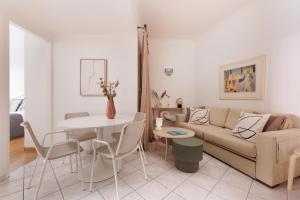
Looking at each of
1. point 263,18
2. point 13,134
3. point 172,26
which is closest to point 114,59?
point 172,26

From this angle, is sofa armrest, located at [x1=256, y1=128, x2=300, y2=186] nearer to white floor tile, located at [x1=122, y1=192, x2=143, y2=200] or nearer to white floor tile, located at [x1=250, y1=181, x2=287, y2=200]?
white floor tile, located at [x1=250, y1=181, x2=287, y2=200]

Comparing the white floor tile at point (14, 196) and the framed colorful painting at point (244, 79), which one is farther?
the framed colorful painting at point (244, 79)

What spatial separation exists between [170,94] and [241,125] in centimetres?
199

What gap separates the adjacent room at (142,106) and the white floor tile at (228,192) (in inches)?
0.4

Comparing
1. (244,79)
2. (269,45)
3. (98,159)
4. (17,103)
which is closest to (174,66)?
(244,79)

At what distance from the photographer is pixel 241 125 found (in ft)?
7.18

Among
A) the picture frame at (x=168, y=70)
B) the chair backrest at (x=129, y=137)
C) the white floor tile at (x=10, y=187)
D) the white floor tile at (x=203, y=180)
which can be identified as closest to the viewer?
the chair backrest at (x=129, y=137)

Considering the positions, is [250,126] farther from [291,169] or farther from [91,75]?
[91,75]

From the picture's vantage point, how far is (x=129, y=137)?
1.54 metres

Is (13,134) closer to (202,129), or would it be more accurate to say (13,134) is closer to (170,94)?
(170,94)

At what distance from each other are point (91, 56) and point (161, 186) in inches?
97.9

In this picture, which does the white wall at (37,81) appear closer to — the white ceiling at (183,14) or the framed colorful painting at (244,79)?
the white ceiling at (183,14)

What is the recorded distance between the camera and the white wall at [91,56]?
9.16ft

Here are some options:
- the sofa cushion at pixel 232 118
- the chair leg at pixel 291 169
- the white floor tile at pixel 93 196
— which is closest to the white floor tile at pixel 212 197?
the chair leg at pixel 291 169
